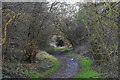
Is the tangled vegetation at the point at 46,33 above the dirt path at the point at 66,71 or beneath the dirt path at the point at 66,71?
above

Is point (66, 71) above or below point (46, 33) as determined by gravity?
below

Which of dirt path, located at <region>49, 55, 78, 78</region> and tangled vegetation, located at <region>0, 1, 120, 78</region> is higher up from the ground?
tangled vegetation, located at <region>0, 1, 120, 78</region>

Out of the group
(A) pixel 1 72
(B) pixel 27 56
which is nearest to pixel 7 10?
(A) pixel 1 72

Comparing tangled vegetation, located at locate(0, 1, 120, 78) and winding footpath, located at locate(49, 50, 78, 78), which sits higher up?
tangled vegetation, located at locate(0, 1, 120, 78)

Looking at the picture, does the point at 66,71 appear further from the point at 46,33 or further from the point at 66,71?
the point at 46,33

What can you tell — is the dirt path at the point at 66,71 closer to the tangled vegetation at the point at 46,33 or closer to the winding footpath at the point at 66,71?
the winding footpath at the point at 66,71

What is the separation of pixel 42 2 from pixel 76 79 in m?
4.87

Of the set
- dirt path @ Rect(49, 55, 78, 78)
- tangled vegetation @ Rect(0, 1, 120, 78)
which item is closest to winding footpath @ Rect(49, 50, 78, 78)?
dirt path @ Rect(49, 55, 78, 78)

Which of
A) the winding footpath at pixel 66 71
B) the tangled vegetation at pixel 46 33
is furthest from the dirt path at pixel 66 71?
the tangled vegetation at pixel 46 33

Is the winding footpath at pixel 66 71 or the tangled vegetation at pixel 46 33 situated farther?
the winding footpath at pixel 66 71

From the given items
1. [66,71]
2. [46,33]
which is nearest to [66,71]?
[66,71]

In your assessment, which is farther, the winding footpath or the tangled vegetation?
the winding footpath

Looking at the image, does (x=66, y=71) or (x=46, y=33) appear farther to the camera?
(x=46, y=33)

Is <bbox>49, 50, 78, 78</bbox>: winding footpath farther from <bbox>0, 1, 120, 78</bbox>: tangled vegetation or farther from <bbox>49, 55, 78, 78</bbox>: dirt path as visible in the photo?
<bbox>0, 1, 120, 78</bbox>: tangled vegetation
